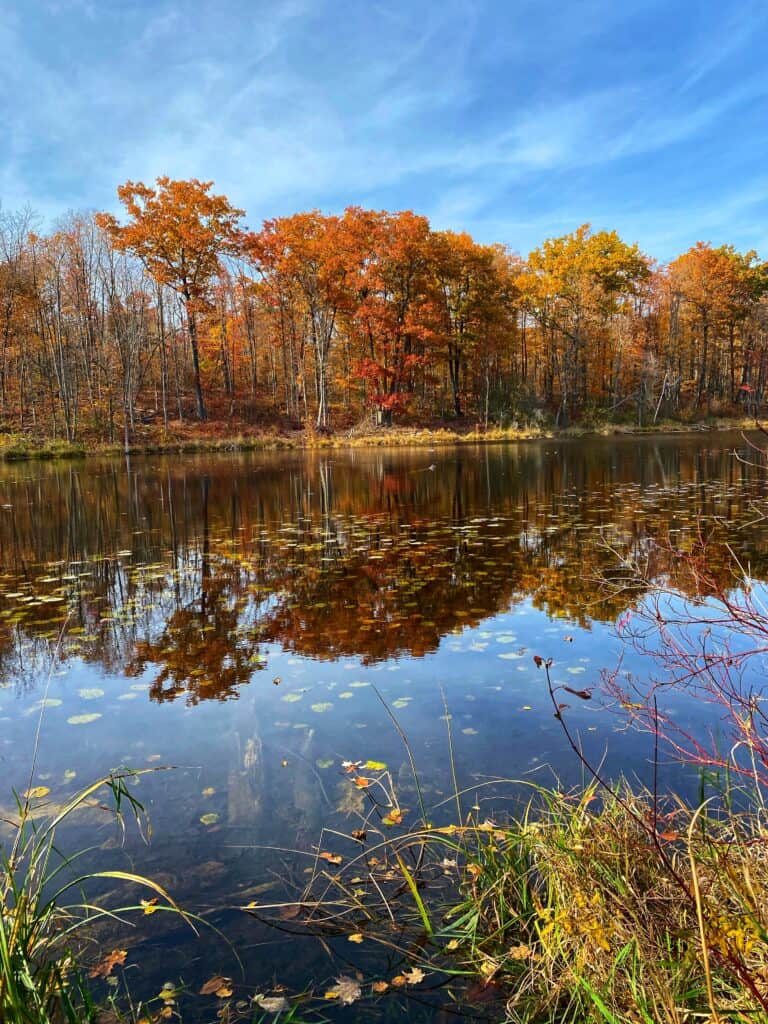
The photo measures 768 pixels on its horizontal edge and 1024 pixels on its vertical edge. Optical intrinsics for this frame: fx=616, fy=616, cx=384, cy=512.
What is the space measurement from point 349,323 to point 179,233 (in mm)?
11765

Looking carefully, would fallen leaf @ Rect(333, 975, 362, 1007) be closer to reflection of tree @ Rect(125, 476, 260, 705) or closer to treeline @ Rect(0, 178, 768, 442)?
reflection of tree @ Rect(125, 476, 260, 705)

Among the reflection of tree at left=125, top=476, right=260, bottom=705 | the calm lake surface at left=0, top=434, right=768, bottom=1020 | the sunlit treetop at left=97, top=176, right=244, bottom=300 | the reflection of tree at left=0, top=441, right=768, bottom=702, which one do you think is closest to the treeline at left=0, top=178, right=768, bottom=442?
the sunlit treetop at left=97, top=176, right=244, bottom=300

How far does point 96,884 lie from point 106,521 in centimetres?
1140

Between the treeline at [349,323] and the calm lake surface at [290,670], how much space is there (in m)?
27.2

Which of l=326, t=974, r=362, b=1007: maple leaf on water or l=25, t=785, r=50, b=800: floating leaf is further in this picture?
l=25, t=785, r=50, b=800: floating leaf

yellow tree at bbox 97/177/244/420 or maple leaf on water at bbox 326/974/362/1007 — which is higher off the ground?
yellow tree at bbox 97/177/244/420

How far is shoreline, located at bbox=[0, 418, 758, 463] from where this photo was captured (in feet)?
106

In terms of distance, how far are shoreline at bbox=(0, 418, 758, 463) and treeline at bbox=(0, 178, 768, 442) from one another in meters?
1.88

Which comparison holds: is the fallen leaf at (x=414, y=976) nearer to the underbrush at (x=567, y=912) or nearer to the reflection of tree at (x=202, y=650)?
the underbrush at (x=567, y=912)

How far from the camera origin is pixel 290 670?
5.26 m

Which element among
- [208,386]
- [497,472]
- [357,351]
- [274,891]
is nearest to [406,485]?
[497,472]

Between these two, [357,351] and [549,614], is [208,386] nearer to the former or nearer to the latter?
[357,351]

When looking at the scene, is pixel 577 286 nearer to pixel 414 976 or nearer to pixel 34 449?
pixel 34 449

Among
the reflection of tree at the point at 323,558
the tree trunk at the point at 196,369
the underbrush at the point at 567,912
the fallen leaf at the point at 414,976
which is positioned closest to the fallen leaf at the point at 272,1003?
the underbrush at the point at 567,912
